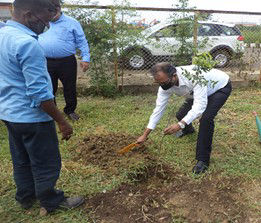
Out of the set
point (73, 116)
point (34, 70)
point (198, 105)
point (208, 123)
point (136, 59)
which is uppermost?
point (34, 70)

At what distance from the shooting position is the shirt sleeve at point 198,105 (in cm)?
282

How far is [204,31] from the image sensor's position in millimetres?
6461

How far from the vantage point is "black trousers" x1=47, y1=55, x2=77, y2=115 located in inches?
168

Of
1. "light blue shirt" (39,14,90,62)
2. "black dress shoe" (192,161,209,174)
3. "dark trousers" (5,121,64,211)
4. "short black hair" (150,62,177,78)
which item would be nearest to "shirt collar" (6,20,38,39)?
"dark trousers" (5,121,64,211)

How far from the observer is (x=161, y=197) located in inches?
106

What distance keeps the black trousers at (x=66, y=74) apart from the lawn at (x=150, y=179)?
458 mm

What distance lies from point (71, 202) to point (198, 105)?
152 cm

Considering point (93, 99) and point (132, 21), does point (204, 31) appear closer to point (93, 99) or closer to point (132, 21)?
point (132, 21)

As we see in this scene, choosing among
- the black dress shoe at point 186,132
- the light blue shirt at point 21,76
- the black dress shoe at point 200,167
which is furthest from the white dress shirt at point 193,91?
the light blue shirt at point 21,76

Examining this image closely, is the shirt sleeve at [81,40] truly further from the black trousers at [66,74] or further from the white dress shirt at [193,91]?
the white dress shirt at [193,91]

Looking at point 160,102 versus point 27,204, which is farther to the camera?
point 160,102

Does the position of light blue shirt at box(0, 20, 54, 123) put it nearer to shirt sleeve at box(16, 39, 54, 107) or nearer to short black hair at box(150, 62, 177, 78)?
shirt sleeve at box(16, 39, 54, 107)

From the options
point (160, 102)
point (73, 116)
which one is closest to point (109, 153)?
point (160, 102)

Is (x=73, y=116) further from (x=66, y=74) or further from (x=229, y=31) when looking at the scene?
(x=229, y=31)
